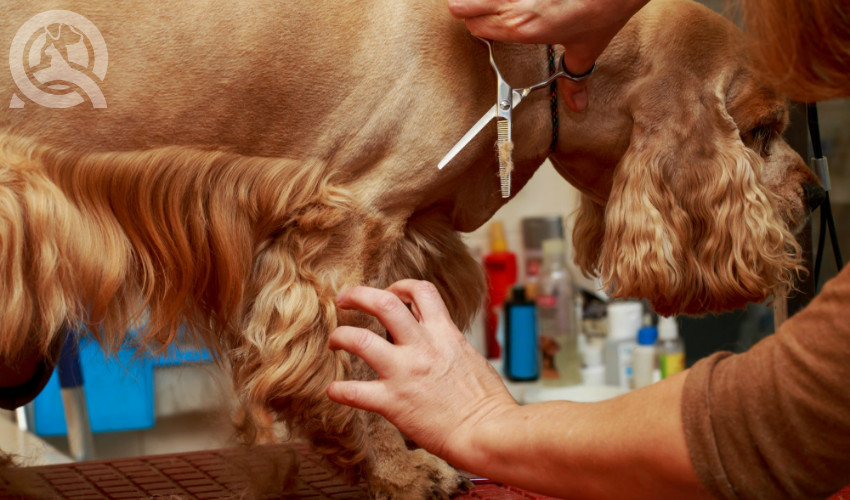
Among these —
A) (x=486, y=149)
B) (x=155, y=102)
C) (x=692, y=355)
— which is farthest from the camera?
(x=692, y=355)

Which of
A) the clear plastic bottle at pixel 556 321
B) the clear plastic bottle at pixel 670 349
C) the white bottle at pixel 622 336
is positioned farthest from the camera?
the clear plastic bottle at pixel 556 321

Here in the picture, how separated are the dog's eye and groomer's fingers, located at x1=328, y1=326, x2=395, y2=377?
0.65 m

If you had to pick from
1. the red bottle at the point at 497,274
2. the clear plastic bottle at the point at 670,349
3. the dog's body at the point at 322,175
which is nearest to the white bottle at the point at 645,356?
the clear plastic bottle at the point at 670,349

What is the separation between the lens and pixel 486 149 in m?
1.09

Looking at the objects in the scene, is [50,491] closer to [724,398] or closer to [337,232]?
[337,232]

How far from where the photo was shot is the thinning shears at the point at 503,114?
1010 mm

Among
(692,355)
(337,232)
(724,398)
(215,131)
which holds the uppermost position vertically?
(215,131)

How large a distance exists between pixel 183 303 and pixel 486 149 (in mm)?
412

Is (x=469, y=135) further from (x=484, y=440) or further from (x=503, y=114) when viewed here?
(x=484, y=440)

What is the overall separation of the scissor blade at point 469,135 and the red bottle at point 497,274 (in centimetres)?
132

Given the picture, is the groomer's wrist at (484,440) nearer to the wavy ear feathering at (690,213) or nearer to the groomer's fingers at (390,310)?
the groomer's fingers at (390,310)

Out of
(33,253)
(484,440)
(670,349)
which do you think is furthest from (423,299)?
(670,349)

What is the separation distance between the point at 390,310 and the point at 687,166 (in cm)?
53

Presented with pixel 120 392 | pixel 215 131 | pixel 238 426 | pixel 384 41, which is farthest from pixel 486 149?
pixel 120 392
